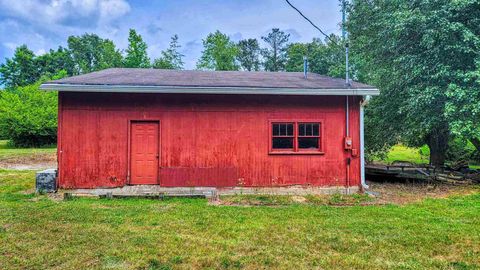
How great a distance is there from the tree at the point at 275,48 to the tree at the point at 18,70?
34.9m

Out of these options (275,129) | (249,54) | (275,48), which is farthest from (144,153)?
(275,48)

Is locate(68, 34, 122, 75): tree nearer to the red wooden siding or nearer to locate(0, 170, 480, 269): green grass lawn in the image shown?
the red wooden siding

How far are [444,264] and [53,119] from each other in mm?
27925

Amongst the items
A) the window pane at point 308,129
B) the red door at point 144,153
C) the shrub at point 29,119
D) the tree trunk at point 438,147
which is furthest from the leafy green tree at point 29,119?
the tree trunk at point 438,147

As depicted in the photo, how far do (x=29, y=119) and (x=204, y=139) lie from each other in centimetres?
2232

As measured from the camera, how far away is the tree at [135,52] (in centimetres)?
3334

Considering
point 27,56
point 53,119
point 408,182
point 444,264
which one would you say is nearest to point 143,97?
point 444,264

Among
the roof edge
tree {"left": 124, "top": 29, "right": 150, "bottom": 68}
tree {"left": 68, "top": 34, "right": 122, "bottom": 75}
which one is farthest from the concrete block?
tree {"left": 68, "top": 34, "right": 122, "bottom": 75}

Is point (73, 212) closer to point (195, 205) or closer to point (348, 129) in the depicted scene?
→ point (195, 205)

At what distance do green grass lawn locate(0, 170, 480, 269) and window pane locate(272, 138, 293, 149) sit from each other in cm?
188

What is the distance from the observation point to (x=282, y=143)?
27.4 feet

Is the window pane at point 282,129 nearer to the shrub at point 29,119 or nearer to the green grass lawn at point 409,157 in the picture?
the green grass lawn at point 409,157

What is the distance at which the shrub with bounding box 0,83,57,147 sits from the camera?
24375 mm

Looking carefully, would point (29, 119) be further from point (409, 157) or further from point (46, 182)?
point (409, 157)
